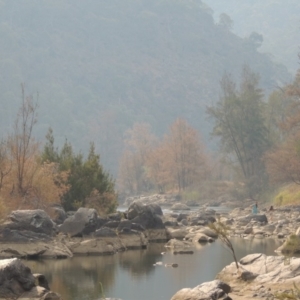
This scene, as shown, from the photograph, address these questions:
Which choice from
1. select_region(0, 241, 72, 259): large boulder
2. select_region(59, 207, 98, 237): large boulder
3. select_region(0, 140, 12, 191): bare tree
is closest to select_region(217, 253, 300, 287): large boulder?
select_region(0, 241, 72, 259): large boulder

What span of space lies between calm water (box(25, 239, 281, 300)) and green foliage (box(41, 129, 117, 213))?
892 centimetres

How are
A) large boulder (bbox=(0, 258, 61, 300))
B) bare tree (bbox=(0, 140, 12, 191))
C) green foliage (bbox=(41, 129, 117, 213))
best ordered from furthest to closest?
green foliage (bbox=(41, 129, 117, 213)), bare tree (bbox=(0, 140, 12, 191)), large boulder (bbox=(0, 258, 61, 300))

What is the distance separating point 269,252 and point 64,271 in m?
9.35

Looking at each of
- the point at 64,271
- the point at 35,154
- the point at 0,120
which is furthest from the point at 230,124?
the point at 0,120

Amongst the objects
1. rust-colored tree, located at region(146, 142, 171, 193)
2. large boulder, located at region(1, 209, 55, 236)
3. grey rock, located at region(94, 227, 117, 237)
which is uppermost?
rust-colored tree, located at region(146, 142, 171, 193)

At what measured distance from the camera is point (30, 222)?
3023cm

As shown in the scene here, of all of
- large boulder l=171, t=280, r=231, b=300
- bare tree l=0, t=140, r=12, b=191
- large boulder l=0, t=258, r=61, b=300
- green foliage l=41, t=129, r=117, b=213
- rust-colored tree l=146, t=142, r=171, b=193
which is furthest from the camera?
rust-colored tree l=146, t=142, r=171, b=193

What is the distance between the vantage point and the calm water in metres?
22.5

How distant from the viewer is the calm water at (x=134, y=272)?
73.7ft

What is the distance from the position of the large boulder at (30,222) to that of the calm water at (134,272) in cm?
201

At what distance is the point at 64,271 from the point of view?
1029 inches

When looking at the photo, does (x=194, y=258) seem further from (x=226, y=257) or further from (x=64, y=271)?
(x=64, y=271)

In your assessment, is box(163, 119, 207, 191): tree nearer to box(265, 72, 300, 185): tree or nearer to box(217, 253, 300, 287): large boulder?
box(265, 72, 300, 185): tree

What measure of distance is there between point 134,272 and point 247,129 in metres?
52.4
